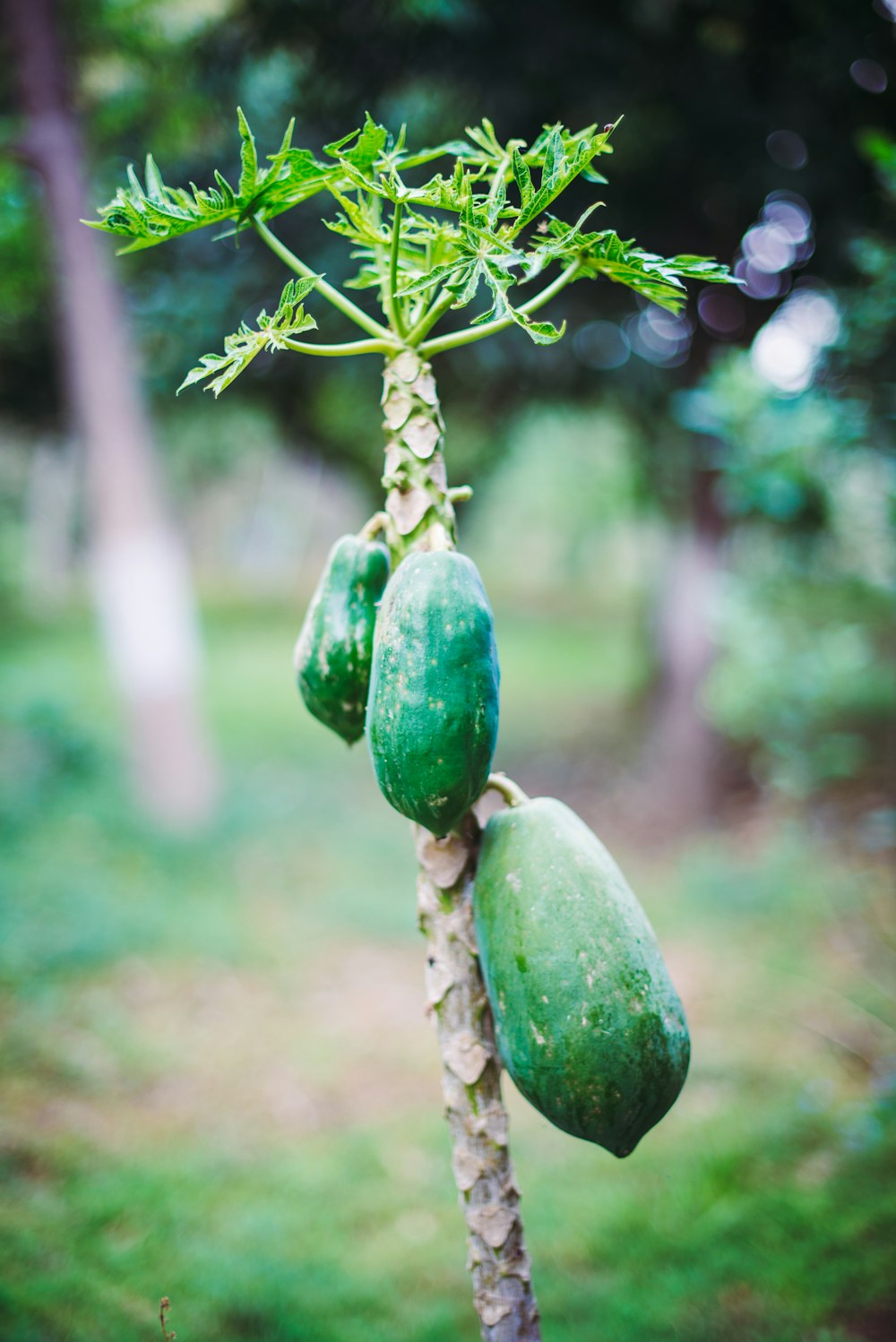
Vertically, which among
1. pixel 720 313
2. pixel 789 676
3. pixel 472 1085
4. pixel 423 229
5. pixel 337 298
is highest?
pixel 720 313

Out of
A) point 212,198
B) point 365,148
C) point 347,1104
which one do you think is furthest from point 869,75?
point 347,1104

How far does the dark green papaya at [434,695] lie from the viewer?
1013 millimetres

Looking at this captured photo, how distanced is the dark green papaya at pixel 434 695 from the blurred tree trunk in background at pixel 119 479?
16.4 ft

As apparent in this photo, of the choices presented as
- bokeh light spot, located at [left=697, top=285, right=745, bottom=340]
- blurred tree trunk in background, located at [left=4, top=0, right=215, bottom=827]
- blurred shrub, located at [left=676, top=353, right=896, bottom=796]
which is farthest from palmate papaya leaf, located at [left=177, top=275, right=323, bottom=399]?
bokeh light spot, located at [left=697, top=285, right=745, bottom=340]

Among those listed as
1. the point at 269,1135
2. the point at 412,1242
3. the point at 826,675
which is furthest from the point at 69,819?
the point at 826,675

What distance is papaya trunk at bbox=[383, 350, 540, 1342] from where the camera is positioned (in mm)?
1206

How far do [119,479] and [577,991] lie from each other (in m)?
5.34

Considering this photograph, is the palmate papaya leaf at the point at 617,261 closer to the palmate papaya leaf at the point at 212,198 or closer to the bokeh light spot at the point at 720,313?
the palmate papaya leaf at the point at 212,198

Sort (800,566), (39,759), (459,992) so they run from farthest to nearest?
1. (39,759)
2. (800,566)
3. (459,992)

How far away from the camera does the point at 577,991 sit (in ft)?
3.45

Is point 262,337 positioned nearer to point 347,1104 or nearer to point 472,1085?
point 472,1085

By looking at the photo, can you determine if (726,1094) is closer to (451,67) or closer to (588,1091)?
(588,1091)

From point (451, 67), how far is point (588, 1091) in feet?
17.3

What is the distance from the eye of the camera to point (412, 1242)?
8.14ft
